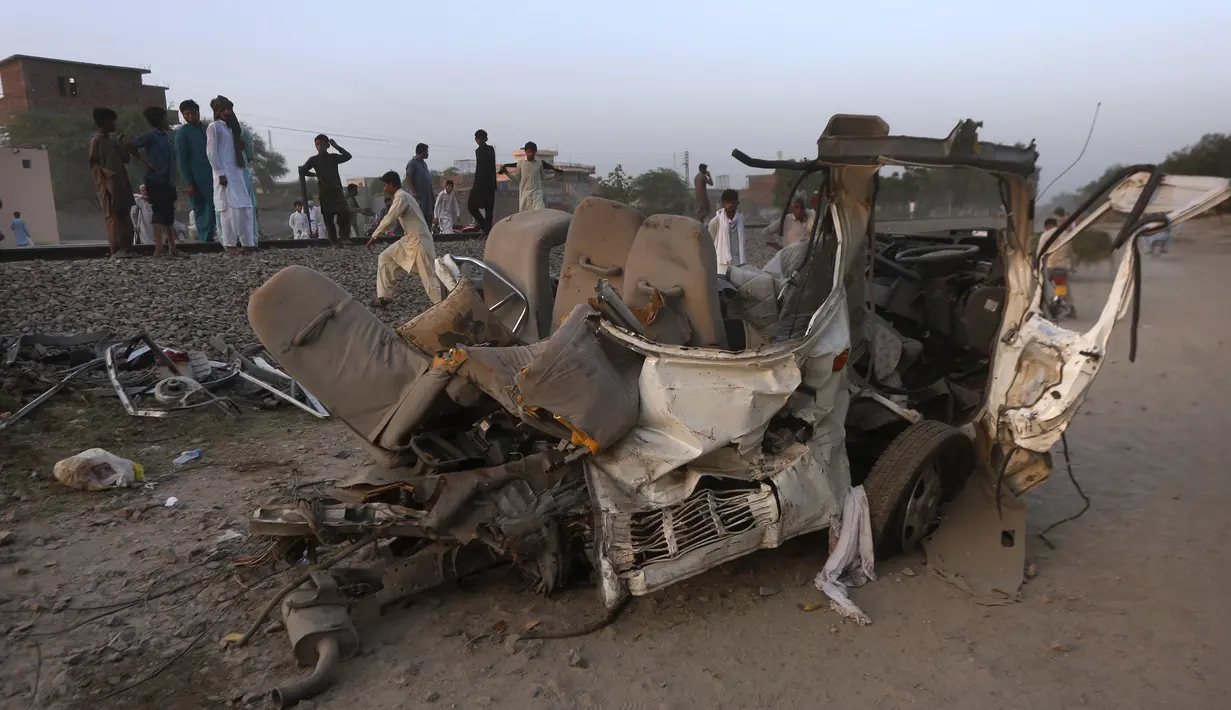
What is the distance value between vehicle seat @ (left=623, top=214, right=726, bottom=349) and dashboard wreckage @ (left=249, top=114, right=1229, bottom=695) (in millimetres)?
11

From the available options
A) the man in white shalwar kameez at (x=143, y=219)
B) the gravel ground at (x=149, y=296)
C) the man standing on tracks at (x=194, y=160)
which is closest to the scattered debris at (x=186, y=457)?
the gravel ground at (x=149, y=296)

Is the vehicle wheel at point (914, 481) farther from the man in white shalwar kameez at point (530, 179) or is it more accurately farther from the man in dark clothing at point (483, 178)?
the man in dark clothing at point (483, 178)

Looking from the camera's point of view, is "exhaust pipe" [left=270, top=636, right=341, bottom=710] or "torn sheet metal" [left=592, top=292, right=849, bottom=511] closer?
"exhaust pipe" [left=270, top=636, right=341, bottom=710]

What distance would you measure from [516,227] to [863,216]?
1.93 meters

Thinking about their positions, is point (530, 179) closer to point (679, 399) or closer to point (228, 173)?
point (228, 173)

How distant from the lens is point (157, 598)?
3721 millimetres

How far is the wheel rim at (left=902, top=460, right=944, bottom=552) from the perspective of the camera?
406 cm

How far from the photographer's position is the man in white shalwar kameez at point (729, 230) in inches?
403

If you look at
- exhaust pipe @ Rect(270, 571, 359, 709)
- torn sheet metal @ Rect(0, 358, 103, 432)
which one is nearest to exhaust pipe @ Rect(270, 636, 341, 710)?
exhaust pipe @ Rect(270, 571, 359, 709)

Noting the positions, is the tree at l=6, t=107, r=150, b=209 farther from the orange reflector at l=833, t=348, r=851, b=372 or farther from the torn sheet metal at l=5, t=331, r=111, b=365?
the orange reflector at l=833, t=348, r=851, b=372

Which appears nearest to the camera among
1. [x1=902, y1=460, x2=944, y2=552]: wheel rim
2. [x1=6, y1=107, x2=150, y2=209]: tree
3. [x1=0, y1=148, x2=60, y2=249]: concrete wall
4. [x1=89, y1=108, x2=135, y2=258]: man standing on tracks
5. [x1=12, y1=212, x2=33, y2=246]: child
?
[x1=902, y1=460, x2=944, y2=552]: wheel rim

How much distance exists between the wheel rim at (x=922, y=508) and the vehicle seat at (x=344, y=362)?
229 cm

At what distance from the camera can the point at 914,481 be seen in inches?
154

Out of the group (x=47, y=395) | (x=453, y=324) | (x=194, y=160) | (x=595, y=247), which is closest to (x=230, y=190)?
(x=194, y=160)
